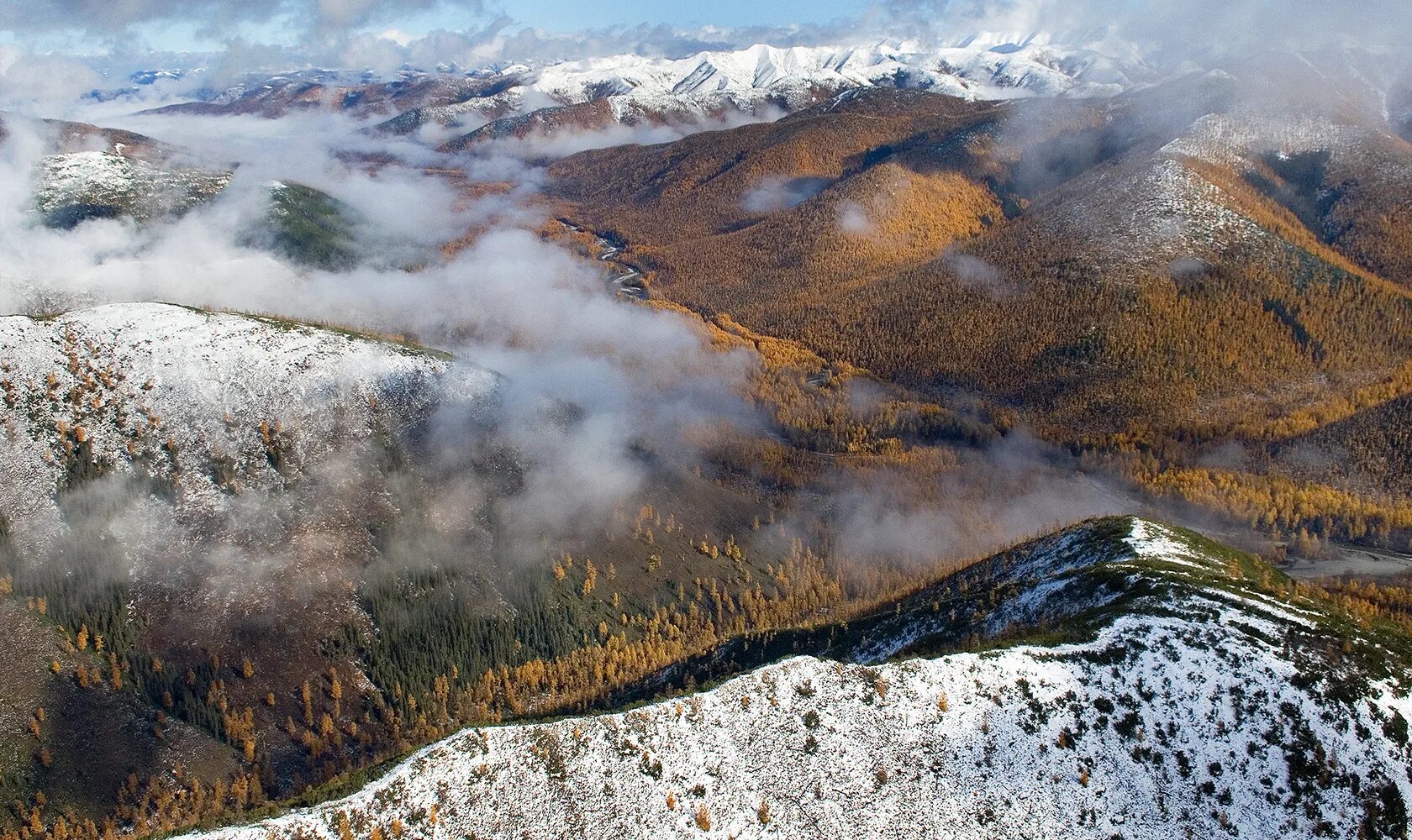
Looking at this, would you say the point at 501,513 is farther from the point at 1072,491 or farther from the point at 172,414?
the point at 1072,491

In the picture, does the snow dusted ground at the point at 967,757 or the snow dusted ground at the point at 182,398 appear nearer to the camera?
the snow dusted ground at the point at 967,757

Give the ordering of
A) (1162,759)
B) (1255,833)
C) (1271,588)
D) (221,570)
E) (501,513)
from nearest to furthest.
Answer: (1255,833), (1162,759), (1271,588), (221,570), (501,513)

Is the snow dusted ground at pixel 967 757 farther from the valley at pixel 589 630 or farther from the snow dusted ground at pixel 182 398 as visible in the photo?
the snow dusted ground at pixel 182 398

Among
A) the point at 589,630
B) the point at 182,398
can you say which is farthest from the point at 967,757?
the point at 182,398

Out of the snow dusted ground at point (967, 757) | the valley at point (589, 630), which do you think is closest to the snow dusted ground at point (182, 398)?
the valley at point (589, 630)

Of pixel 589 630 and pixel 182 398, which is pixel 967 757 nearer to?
pixel 589 630

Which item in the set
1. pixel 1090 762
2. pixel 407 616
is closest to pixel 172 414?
pixel 407 616
